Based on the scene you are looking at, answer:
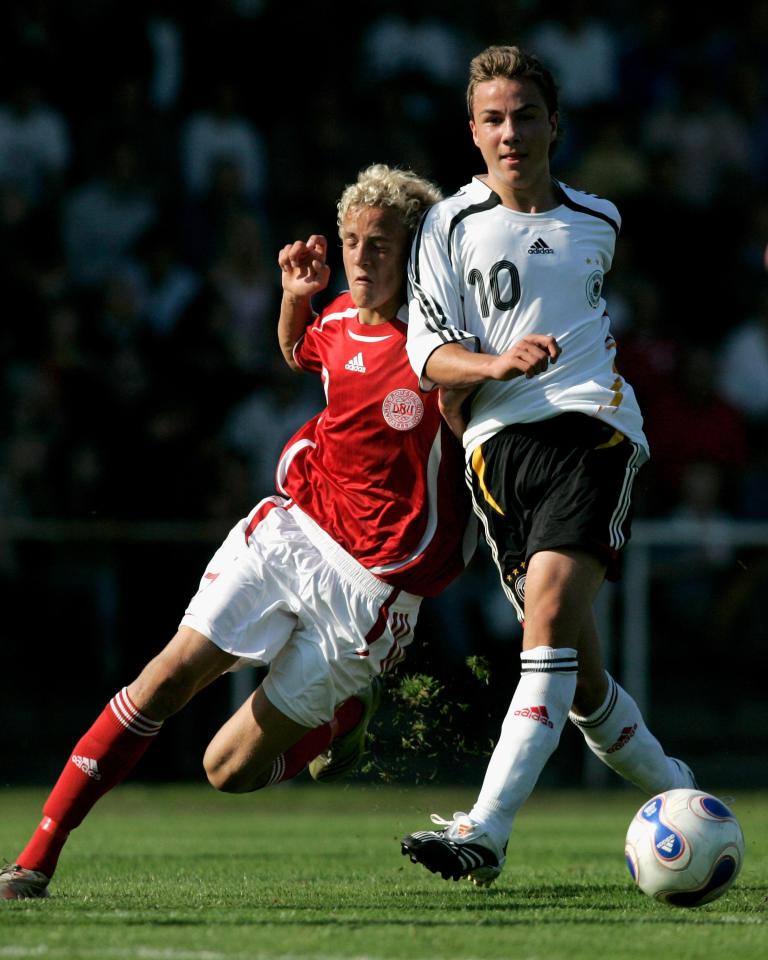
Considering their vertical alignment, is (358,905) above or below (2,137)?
below

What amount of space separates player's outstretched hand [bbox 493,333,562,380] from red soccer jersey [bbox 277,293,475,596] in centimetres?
77

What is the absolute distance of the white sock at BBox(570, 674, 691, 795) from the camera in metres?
6.41

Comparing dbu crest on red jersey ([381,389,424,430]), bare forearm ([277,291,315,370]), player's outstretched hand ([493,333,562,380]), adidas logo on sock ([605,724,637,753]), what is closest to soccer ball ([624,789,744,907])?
adidas logo on sock ([605,724,637,753])

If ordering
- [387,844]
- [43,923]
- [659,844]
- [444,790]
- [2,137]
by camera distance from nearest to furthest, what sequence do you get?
[43,923] → [659,844] → [387,844] → [444,790] → [2,137]

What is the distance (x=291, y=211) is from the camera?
1439 centimetres

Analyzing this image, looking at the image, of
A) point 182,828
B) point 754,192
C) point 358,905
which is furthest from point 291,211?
point 358,905

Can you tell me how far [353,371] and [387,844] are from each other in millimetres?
3097

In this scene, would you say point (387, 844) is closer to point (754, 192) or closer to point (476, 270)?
point (476, 270)

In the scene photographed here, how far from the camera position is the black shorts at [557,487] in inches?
230

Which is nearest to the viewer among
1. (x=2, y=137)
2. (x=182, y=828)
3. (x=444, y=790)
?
(x=182, y=828)

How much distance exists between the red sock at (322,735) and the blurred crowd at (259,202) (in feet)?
14.8

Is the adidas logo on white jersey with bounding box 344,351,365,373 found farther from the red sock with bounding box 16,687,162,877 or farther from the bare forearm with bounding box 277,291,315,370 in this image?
the red sock with bounding box 16,687,162,877

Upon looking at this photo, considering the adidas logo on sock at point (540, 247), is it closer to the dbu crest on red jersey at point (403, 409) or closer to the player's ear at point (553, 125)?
the player's ear at point (553, 125)

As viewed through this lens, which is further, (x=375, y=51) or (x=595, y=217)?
(x=375, y=51)
